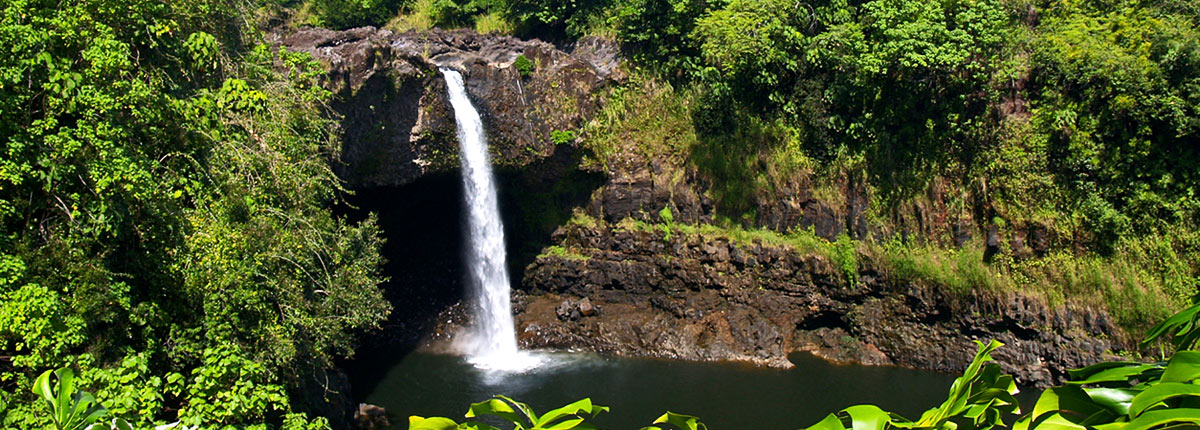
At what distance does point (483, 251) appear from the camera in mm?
19922

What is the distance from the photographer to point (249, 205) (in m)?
9.37

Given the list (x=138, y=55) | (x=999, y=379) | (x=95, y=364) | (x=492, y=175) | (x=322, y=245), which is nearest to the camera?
(x=999, y=379)

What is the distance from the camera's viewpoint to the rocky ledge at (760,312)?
1555 centimetres

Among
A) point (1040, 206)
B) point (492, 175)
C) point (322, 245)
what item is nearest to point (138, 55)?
point (322, 245)

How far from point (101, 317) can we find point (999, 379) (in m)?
7.16

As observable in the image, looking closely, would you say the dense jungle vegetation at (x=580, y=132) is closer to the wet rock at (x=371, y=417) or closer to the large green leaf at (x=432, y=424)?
the wet rock at (x=371, y=417)

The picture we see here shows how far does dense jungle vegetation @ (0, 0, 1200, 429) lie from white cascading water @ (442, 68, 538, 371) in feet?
8.84

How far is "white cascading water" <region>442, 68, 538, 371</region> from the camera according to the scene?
1836 cm

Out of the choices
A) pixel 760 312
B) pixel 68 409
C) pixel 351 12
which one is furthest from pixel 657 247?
pixel 68 409

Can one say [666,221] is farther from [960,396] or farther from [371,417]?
[960,396]

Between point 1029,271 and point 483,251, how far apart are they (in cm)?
1172

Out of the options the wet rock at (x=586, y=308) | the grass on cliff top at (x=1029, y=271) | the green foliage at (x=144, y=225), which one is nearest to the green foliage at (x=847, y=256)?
the grass on cliff top at (x=1029, y=271)

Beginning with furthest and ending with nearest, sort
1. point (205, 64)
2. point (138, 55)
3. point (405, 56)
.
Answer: point (405, 56) < point (205, 64) < point (138, 55)

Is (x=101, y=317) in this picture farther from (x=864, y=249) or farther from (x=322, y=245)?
(x=864, y=249)
